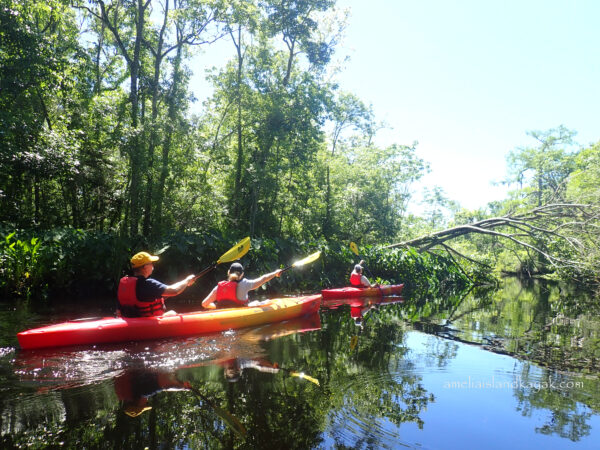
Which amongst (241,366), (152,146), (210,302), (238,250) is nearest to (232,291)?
(210,302)

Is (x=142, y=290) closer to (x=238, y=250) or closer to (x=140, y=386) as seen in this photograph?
(x=140, y=386)

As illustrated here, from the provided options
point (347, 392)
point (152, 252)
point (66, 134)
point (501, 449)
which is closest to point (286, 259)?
point (152, 252)

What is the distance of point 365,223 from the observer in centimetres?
2205

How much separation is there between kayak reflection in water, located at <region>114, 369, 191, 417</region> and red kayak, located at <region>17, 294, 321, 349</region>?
3.57ft

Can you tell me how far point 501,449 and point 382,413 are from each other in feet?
3.16

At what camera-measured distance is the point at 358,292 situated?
11.7 m

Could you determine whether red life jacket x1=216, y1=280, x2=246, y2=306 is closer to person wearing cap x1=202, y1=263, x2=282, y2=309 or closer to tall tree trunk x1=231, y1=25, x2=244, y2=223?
person wearing cap x1=202, y1=263, x2=282, y2=309

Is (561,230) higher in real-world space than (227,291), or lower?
higher

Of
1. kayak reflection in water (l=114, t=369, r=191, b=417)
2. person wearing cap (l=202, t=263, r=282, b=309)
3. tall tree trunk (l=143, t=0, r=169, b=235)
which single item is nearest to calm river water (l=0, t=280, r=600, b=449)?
kayak reflection in water (l=114, t=369, r=191, b=417)

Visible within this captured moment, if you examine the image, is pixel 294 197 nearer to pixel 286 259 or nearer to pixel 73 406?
pixel 286 259

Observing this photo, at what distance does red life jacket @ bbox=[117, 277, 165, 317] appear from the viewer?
5.72 meters

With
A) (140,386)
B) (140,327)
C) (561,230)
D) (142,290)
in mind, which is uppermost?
(561,230)

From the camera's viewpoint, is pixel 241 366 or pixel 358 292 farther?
pixel 358 292

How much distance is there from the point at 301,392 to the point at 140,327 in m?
2.76
